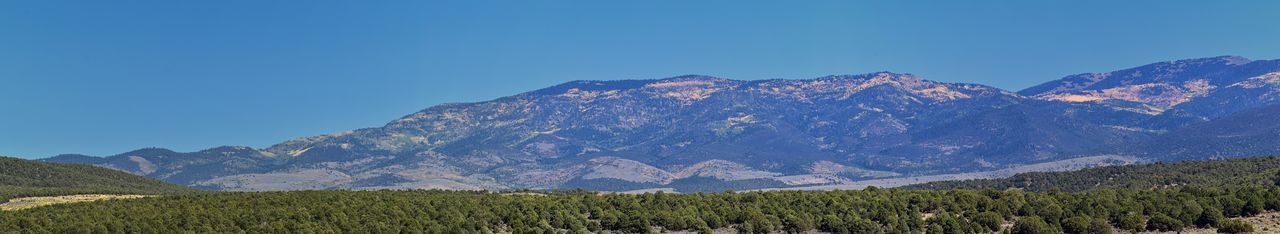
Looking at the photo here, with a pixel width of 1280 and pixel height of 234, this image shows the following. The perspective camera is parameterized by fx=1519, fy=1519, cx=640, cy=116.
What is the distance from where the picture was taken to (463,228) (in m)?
115

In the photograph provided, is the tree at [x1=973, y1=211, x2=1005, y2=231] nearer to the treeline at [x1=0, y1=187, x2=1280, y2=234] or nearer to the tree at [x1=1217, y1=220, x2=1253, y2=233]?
the treeline at [x1=0, y1=187, x2=1280, y2=234]

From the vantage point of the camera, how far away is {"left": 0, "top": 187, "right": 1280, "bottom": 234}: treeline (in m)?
110

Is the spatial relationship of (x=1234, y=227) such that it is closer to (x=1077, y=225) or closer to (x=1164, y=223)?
(x=1164, y=223)

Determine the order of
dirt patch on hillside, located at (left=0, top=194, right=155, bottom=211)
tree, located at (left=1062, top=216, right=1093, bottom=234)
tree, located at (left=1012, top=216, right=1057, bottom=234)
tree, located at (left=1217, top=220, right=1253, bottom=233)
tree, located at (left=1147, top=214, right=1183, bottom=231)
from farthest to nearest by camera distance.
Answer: dirt patch on hillside, located at (left=0, top=194, right=155, bottom=211) < tree, located at (left=1062, top=216, right=1093, bottom=234) < tree, located at (left=1012, top=216, right=1057, bottom=234) < tree, located at (left=1147, top=214, right=1183, bottom=231) < tree, located at (left=1217, top=220, right=1253, bottom=233)

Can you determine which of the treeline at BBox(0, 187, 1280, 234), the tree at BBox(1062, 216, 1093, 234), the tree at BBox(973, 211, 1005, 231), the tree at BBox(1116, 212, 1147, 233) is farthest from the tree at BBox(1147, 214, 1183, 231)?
the tree at BBox(973, 211, 1005, 231)

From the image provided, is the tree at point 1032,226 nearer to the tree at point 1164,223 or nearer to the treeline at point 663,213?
the treeline at point 663,213

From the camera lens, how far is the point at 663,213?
4897 inches

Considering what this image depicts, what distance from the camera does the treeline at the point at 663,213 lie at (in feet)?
360

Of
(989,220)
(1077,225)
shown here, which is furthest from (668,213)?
(1077,225)

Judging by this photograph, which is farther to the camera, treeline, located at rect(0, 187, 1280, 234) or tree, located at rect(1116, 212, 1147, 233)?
tree, located at rect(1116, 212, 1147, 233)

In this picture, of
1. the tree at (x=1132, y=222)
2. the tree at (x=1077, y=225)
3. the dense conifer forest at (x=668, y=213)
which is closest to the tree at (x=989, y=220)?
the dense conifer forest at (x=668, y=213)

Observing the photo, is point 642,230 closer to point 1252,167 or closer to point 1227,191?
point 1227,191

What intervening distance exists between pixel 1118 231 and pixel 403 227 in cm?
5354

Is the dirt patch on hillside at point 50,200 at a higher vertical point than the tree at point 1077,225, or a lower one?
higher
